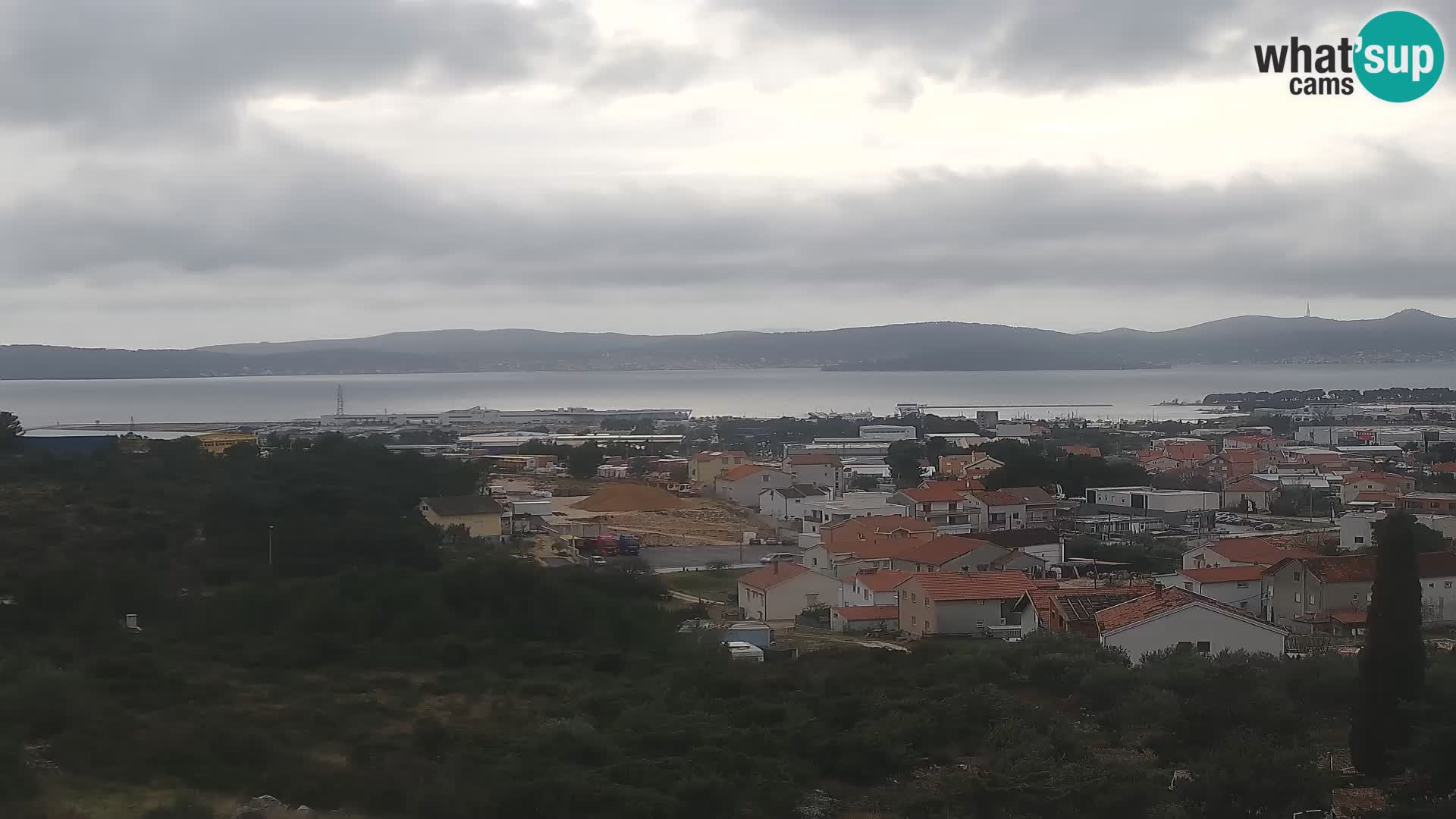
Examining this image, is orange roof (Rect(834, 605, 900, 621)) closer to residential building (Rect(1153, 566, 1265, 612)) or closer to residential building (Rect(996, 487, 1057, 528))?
residential building (Rect(1153, 566, 1265, 612))

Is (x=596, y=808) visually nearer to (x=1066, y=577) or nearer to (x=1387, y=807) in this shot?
(x=1387, y=807)

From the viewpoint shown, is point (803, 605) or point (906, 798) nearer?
point (906, 798)

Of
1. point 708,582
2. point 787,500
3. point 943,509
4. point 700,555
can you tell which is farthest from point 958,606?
point 787,500

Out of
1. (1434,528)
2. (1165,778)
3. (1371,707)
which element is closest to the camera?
(1165,778)

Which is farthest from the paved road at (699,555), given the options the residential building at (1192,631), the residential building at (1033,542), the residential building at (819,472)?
the residential building at (1192,631)

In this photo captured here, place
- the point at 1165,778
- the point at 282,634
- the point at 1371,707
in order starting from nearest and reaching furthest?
the point at 1165,778 < the point at 1371,707 < the point at 282,634

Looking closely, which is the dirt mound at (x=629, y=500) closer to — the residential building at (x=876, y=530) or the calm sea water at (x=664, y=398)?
the residential building at (x=876, y=530)

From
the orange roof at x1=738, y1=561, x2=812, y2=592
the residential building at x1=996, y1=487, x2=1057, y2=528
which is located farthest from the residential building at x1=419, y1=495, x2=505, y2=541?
the residential building at x1=996, y1=487, x2=1057, y2=528

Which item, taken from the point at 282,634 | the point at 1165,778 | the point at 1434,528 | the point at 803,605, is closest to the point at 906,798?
the point at 1165,778

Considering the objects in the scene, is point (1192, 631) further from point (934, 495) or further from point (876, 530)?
point (934, 495)
